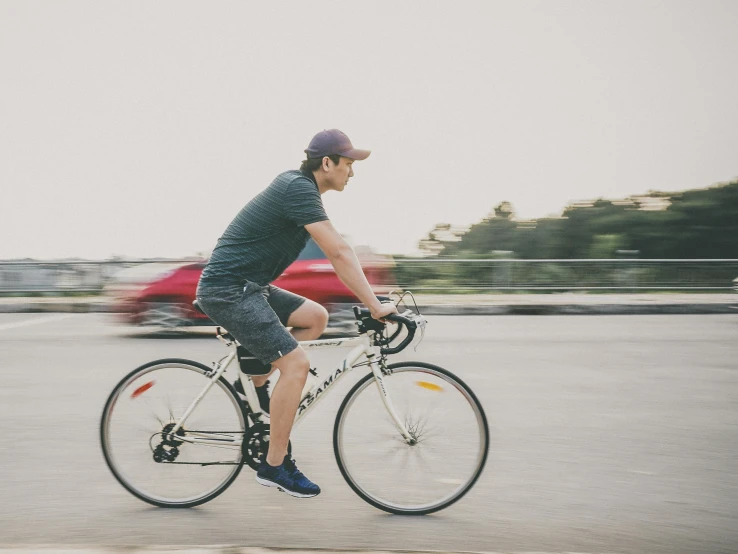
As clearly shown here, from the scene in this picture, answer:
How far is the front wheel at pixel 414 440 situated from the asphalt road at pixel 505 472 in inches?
3.3

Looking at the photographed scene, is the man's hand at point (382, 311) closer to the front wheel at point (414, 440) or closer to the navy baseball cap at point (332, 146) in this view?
the front wheel at point (414, 440)

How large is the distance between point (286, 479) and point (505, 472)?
1.43 m

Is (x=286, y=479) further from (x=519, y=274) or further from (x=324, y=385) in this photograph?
(x=519, y=274)

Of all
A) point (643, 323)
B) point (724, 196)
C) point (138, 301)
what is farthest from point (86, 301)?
point (724, 196)

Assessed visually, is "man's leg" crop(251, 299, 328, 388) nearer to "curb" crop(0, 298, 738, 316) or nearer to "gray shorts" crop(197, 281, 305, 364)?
"gray shorts" crop(197, 281, 305, 364)

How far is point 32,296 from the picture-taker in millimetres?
16297

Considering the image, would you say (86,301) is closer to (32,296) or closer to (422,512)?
(32,296)

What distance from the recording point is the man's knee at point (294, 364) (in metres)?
3.38

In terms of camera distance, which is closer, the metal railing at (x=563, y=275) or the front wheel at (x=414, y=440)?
the front wheel at (x=414, y=440)

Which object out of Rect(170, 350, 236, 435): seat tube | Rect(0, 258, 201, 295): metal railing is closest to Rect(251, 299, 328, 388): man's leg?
Rect(170, 350, 236, 435): seat tube

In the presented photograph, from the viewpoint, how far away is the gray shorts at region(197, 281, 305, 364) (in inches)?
132

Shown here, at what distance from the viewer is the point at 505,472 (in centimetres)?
429

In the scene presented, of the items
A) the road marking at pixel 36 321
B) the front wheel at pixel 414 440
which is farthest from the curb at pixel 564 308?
the front wheel at pixel 414 440

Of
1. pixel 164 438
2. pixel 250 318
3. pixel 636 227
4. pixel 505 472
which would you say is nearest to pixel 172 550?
pixel 164 438
